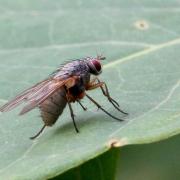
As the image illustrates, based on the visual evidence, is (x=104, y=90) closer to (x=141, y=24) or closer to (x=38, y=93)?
(x=38, y=93)

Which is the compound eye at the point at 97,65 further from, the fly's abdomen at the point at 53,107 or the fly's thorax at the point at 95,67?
the fly's abdomen at the point at 53,107

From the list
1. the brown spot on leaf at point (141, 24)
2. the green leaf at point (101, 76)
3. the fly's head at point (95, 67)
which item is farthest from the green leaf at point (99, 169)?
the brown spot on leaf at point (141, 24)

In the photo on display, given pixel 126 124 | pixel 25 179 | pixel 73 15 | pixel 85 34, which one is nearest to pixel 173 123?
pixel 126 124

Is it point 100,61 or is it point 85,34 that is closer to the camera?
point 100,61

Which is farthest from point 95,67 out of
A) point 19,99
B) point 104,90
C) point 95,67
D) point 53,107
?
point 19,99

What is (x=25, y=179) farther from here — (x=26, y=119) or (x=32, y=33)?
(x=32, y=33)

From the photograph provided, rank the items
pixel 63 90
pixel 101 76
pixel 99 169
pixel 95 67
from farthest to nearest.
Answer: pixel 101 76
pixel 95 67
pixel 63 90
pixel 99 169

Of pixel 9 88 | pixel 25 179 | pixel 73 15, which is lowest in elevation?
pixel 25 179
